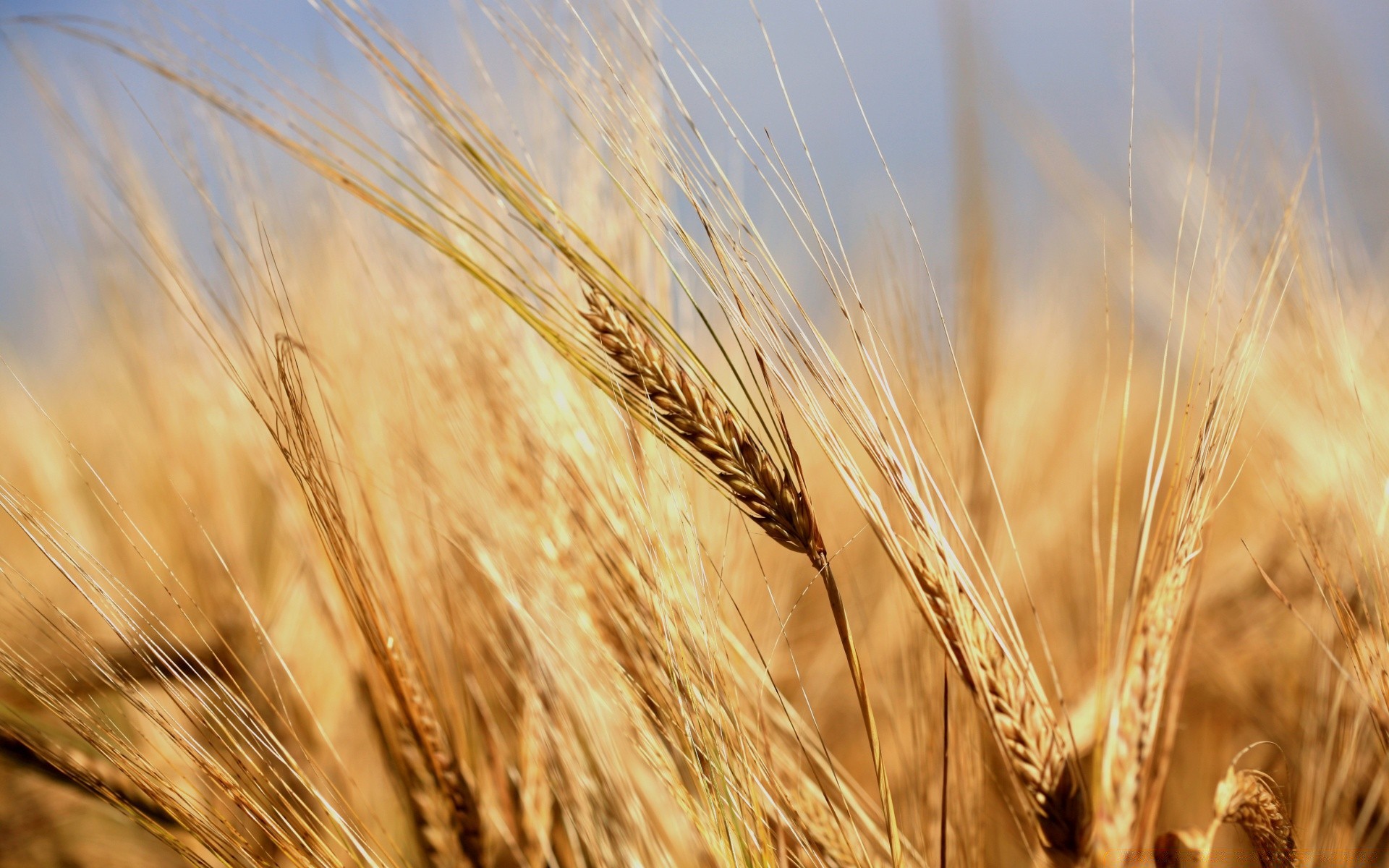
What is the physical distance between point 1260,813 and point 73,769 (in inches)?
35.8

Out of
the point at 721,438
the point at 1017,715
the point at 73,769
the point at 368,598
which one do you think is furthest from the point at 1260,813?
the point at 73,769

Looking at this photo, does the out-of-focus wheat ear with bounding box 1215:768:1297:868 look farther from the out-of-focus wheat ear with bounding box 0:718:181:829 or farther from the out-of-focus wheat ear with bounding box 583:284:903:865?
the out-of-focus wheat ear with bounding box 0:718:181:829

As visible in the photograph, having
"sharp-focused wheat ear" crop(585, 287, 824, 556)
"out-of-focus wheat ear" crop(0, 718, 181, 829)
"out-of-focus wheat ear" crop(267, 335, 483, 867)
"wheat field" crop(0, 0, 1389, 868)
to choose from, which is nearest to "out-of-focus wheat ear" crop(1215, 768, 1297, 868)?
"wheat field" crop(0, 0, 1389, 868)

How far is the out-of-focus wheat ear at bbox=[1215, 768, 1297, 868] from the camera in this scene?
475mm

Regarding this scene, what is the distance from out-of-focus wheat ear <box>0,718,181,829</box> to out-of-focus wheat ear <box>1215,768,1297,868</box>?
30.4 inches

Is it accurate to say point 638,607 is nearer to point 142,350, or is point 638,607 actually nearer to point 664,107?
point 664,107

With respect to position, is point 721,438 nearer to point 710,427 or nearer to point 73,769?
point 710,427

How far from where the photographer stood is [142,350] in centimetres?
133

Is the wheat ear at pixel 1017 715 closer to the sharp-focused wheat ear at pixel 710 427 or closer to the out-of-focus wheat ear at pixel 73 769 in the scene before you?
the sharp-focused wheat ear at pixel 710 427

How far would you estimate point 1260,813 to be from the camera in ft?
1.63

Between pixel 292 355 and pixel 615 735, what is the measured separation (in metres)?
0.49

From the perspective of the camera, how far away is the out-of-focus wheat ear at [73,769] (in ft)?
2.01

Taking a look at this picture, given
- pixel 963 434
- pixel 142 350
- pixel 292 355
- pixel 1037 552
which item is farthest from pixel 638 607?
pixel 142 350

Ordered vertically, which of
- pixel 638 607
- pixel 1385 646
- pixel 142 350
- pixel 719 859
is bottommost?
pixel 1385 646
